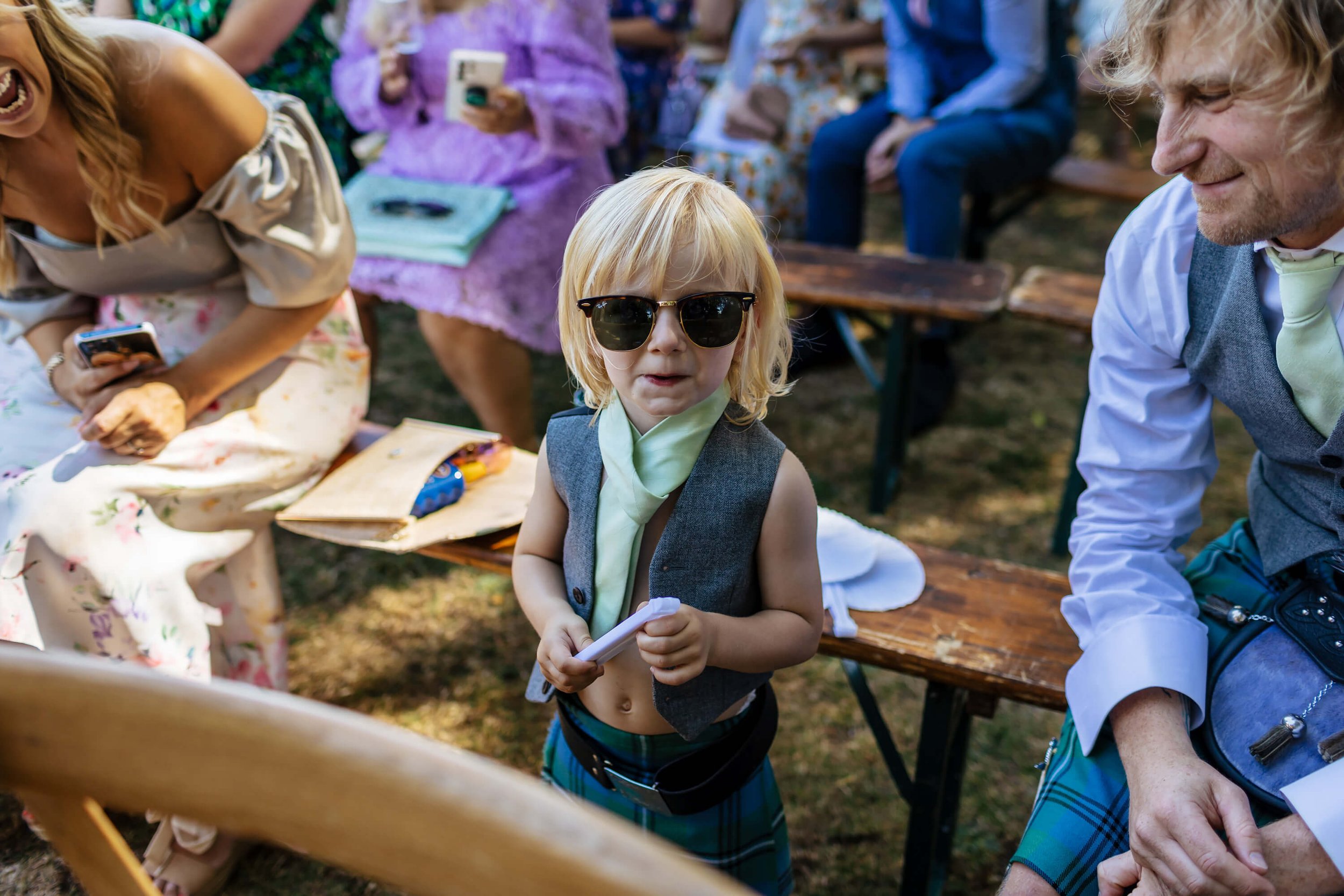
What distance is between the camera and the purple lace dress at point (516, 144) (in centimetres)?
273

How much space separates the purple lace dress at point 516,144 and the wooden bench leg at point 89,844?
2093 millimetres

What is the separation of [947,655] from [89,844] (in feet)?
3.72

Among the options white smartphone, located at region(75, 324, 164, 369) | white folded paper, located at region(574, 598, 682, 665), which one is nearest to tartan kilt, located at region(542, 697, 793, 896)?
white folded paper, located at region(574, 598, 682, 665)

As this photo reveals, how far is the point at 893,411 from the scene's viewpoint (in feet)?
9.87

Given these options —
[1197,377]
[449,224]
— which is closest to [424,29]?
[449,224]

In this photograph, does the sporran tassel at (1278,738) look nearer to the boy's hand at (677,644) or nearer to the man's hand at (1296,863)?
the man's hand at (1296,863)

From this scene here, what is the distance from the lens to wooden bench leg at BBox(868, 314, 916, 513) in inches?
116

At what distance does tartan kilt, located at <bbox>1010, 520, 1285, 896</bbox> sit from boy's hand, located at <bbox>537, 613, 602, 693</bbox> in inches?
22.7

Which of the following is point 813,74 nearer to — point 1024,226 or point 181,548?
point 1024,226

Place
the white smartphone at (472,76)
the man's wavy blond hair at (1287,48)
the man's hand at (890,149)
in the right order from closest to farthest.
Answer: the man's wavy blond hair at (1287,48), the white smartphone at (472,76), the man's hand at (890,149)

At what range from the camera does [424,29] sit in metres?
2.80

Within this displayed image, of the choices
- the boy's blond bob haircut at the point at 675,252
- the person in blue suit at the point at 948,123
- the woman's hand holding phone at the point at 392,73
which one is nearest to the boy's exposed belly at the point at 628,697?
the boy's blond bob haircut at the point at 675,252

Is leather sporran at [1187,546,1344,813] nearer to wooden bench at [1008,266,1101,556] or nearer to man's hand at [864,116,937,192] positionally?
wooden bench at [1008,266,1101,556]

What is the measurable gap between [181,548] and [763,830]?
1063 mm
